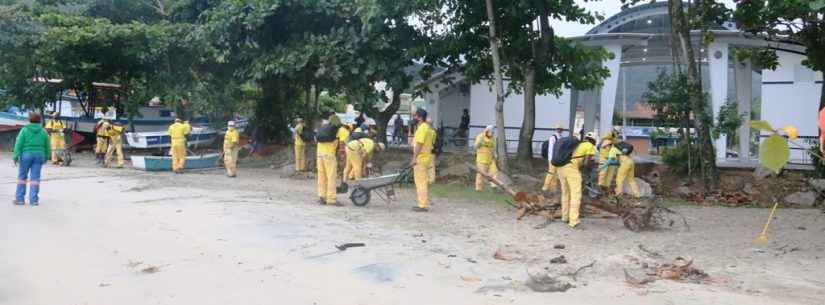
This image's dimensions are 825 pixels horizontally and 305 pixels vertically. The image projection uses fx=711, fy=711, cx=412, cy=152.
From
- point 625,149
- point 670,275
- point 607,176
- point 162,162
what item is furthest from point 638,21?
point 670,275

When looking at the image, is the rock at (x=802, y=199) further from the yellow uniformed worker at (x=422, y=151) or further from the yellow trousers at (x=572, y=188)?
the yellow uniformed worker at (x=422, y=151)

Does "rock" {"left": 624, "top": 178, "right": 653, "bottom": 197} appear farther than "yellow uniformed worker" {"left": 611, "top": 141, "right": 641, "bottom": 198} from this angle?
Yes

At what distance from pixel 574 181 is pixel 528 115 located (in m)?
8.14

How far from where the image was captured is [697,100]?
1600 cm

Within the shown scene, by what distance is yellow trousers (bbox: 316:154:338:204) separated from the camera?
12445mm

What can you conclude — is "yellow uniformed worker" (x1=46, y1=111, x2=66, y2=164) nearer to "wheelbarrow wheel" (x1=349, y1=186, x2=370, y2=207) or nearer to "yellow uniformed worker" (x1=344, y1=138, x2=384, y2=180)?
"yellow uniformed worker" (x1=344, y1=138, x2=384, y2=180)

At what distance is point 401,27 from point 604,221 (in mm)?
9672

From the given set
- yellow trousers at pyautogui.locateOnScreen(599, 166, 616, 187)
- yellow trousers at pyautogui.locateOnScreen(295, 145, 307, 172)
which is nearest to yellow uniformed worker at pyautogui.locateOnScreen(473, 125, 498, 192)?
yellow trousers at pyautogui.locateOnScreen(599, 166, 616, 187)

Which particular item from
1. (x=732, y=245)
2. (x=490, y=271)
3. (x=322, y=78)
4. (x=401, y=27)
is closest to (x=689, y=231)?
(x=732, y=245)

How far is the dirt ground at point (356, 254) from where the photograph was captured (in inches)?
251

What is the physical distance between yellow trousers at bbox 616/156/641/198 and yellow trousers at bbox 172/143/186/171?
36.2 ft

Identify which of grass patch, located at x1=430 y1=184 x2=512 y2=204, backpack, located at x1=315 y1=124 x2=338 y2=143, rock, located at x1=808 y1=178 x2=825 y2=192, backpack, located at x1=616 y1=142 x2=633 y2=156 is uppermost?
backpack, located at x1=315 y1=124 x2=338 y2=143

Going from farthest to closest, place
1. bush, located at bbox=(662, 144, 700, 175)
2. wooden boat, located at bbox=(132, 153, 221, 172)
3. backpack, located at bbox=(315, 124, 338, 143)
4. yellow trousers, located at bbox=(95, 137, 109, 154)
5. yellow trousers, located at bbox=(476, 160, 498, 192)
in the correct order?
yellow trousers, located at bbox=(95, 137, 109, 154) < wooden boat, located at bbox=(132, 153, 221, 172) < bush, located at bbox=(662, 144, 700, 175) < yellow trousers, located at bbox=(476, 160, 498, 192) < backpack, located at bbox=(315, 124, 338, 143)

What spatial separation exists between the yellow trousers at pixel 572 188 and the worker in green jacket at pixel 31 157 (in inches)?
336
